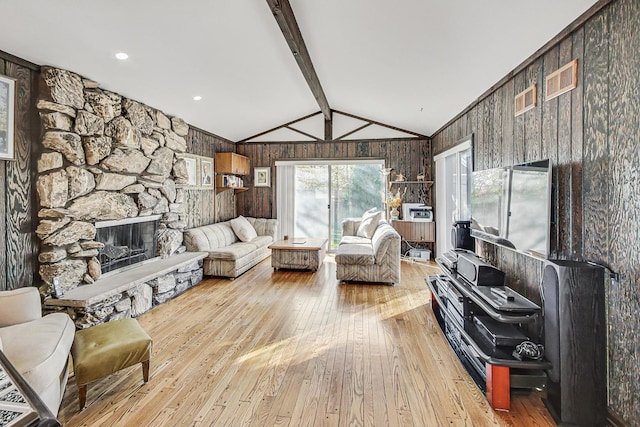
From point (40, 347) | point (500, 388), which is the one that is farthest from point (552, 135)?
point (40, 347)

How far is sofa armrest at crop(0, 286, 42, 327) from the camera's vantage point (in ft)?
6.89

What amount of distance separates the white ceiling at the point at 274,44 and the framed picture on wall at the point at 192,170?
846mm

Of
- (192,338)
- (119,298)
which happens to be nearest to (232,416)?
(192,338)

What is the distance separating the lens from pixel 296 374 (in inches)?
90.7

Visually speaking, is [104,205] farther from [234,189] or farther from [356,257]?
[234,189]

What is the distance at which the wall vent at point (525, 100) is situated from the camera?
253 centimetres

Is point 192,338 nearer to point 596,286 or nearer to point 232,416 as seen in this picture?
point 232,416

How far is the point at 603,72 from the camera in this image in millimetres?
1797

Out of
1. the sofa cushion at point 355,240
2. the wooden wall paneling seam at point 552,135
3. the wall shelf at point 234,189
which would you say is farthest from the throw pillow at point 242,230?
the wooden wall paneling seam at point 552,135

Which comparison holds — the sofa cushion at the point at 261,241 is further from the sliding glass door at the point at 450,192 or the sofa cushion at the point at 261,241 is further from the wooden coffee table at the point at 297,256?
the sliding glass door at the point at 450,192

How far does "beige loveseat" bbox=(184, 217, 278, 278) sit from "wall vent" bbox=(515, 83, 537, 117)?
13.1ft

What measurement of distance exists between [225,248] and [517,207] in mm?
4178

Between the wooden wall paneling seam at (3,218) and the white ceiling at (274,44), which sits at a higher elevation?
the white ceiling at (274,44)

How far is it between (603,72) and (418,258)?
456cm
